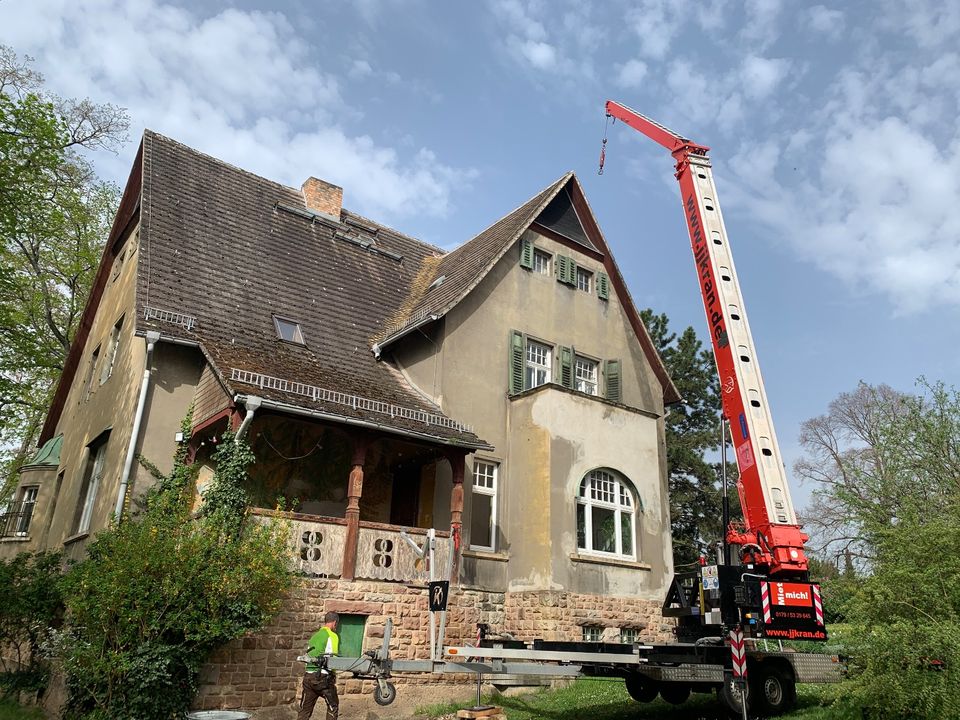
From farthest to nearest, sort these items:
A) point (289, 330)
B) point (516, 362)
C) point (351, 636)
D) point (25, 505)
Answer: point (25, 505) < point (516, 362) < point (289, 330) < point (351, 636)

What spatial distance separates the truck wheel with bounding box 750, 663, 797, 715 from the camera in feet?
36.7

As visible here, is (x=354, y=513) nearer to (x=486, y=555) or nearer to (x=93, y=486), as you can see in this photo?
(x=486, y=555)

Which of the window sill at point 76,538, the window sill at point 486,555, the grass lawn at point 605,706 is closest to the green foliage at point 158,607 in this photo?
the window sill at point 76,538

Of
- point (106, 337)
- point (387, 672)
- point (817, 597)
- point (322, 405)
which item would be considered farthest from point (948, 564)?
point (106, 337)

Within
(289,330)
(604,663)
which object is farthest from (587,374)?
(604,663)

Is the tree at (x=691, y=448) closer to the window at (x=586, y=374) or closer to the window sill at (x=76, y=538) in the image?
the window at (x=586, y=374)

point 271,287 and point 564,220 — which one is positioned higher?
point 564,220

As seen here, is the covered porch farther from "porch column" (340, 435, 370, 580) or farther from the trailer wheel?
the trailer wheel

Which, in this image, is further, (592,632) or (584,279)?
(584,279)

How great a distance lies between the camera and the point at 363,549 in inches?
524

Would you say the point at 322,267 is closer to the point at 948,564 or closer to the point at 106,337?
the point at 106,337

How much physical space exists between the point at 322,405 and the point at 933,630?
30.3 ft

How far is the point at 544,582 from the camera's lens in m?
15.7

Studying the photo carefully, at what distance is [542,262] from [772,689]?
39.4 ft
